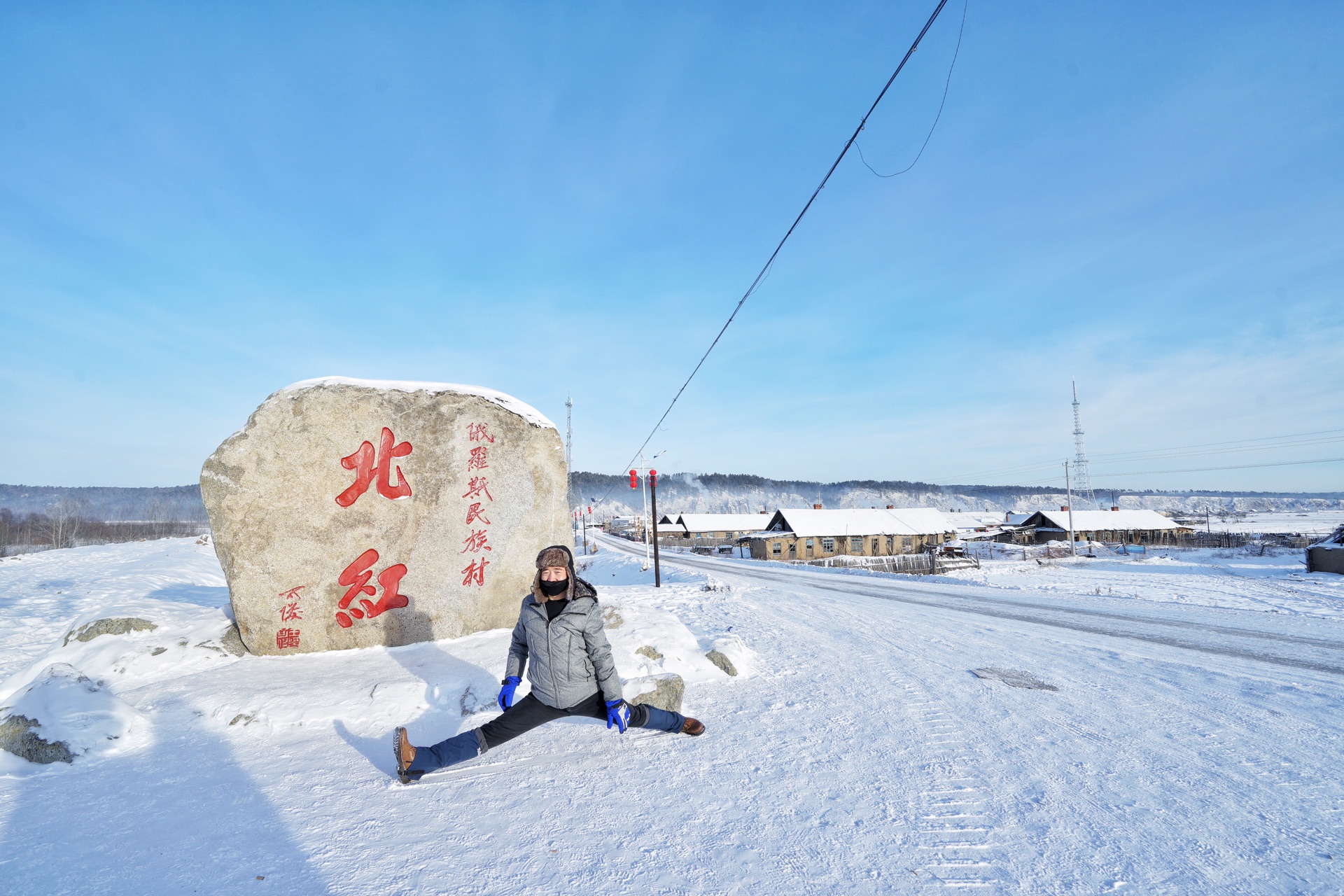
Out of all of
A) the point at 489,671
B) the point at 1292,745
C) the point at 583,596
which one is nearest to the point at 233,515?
the point at 489,671

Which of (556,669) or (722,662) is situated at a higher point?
(556,669)

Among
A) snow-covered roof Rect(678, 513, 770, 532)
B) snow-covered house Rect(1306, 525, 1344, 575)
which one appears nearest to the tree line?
snow-covered roof Rect(678, 513, 770, 532)

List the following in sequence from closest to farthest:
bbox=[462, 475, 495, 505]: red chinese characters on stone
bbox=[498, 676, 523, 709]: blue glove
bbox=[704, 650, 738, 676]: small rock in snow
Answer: bbox=[498, 676, 523, 709]: blue glove → bbox=[704, 650, 738, 676]: small rock in snow → bbox=[462, 475, 495, 505]: red chinese characters on stone

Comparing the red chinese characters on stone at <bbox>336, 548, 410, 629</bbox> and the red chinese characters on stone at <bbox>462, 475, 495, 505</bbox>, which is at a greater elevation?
the red chinese characters on stone at <bbox>462, 475, 495, 505</bbox>

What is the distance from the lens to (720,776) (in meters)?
4.27

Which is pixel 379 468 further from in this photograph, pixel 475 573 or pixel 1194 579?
pixel 1194 579

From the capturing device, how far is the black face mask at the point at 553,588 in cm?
430

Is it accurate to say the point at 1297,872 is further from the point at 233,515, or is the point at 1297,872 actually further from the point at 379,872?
the point at 233,515

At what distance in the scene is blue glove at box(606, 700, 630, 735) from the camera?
4.19m

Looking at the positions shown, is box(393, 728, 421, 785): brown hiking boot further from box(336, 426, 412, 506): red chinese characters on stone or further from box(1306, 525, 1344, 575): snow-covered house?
box(1306, 525, 1344, 575): snow-covered house

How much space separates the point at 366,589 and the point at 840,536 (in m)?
44.8

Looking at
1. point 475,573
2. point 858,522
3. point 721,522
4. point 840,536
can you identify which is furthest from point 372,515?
point 721,522

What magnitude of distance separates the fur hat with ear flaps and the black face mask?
0.02 meters

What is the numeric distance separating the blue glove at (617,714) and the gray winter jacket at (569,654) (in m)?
0.05
